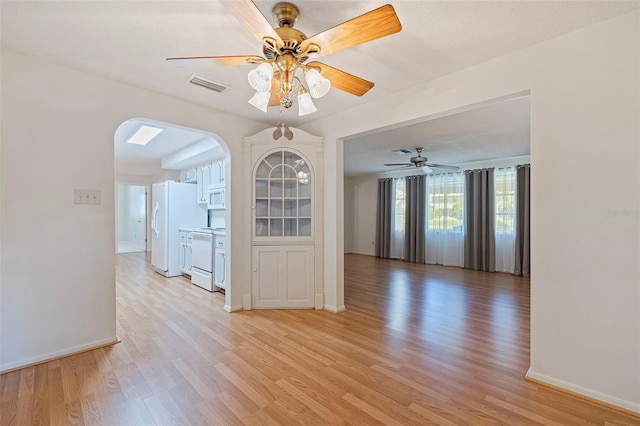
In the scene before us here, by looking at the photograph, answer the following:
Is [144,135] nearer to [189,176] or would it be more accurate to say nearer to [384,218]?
[189,176]

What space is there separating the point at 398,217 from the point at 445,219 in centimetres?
130

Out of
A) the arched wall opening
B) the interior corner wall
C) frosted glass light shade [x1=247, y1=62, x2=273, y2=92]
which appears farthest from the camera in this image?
the interior corner wall

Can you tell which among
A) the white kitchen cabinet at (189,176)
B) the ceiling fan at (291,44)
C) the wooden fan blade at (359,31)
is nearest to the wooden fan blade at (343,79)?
the ceiling fan at (291,44)

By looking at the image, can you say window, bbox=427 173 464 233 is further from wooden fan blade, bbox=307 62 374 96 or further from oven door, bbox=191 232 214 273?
wooden fan blade, bbox=307 62 374 96

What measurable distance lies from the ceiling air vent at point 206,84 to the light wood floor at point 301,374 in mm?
2364

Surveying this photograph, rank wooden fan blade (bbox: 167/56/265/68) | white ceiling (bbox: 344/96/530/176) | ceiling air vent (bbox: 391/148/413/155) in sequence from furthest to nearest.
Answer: ceiling air vent (bbox: 391/148/413/155) < white ceiling (bbox: 344/96/530/176) < wooden fan blade (bbox: 167/56/265/68)

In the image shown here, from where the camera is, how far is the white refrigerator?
534 centimetres

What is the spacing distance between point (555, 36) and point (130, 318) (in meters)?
4.57

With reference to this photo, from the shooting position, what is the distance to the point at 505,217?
19.6 ft

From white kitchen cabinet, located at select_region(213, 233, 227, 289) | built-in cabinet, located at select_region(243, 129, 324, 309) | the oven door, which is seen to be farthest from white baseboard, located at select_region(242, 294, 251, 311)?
the oven door

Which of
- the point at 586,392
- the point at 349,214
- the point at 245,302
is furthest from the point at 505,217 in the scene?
the point at 245,302

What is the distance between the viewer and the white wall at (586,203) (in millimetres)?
1722

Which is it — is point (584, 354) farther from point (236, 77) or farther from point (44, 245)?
point (44, 245)

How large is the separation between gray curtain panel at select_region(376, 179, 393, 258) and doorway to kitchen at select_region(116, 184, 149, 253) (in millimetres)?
7610
